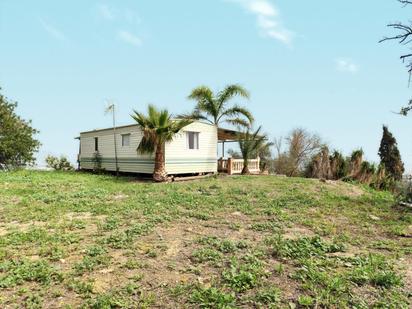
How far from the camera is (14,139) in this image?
910 inches

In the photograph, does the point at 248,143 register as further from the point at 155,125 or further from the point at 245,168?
the point at 155,125

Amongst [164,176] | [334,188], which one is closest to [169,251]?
[334,188]

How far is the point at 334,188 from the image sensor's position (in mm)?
11859

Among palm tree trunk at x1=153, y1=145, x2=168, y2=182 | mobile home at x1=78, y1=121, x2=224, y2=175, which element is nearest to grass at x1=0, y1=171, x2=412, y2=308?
palm tree trunk at x1=153, y1=145, x2=168, y2=182

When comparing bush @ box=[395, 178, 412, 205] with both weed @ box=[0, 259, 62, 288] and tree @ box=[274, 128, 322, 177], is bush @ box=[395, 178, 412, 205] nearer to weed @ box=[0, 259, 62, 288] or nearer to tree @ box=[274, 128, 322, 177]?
weed @ box=[0, 259, 62, 288]

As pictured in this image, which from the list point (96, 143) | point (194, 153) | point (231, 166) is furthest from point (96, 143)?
point (231, 166)

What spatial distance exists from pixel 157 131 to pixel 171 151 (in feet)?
5.51

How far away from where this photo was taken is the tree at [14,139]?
2278cm

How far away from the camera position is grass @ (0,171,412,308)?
335 cm

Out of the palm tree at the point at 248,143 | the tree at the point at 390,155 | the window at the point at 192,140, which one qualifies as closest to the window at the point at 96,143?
the window at the point at 192,140

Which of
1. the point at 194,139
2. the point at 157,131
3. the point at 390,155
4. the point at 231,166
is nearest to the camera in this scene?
the point at 157,131

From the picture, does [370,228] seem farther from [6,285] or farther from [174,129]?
[174,129]

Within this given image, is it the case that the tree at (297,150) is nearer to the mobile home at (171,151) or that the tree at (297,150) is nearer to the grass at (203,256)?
the mobile home at (171,151)

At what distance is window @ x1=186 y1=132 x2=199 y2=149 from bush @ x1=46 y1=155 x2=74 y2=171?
35.9ft
